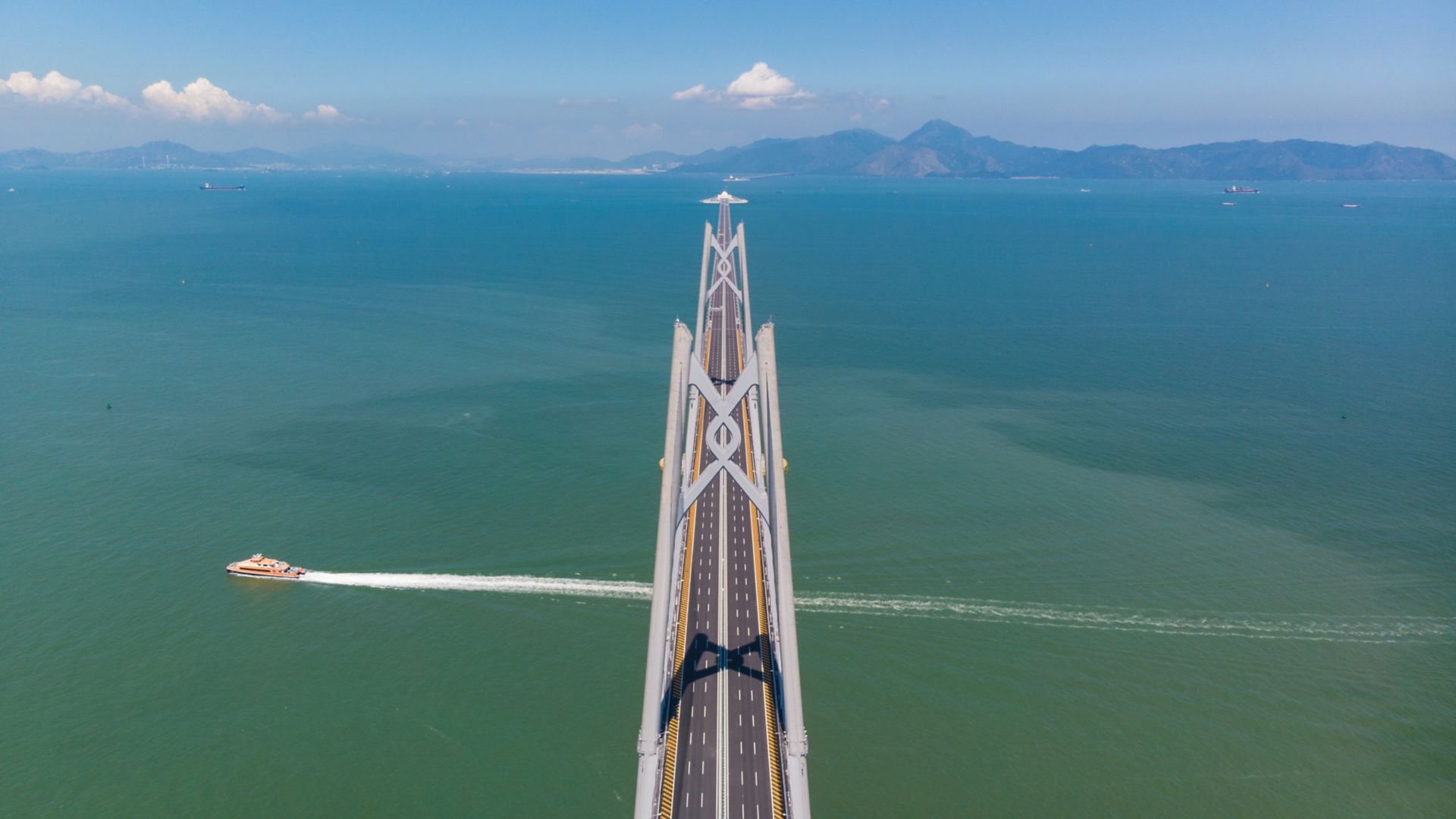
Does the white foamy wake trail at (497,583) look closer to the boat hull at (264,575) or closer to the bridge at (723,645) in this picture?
the boat hull at (264,575)

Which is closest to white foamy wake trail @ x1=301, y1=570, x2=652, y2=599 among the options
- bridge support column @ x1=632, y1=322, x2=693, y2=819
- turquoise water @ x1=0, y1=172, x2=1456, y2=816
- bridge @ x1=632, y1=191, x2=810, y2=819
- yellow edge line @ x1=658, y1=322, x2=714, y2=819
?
turquoise water @ x1=0, y1=172, x2=1456, y2=816

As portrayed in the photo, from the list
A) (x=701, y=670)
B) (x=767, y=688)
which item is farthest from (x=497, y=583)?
(x=767, y=688)

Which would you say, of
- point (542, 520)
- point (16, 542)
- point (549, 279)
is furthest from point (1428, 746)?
point (549, 279)

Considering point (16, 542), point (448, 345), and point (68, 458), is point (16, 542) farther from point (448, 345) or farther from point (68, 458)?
point (448, 345)

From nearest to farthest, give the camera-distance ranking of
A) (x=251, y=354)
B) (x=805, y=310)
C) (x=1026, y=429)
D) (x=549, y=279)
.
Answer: (x=1026, y=429), (x=251, y=354), (x=805, y=310), (x=549, y=279)

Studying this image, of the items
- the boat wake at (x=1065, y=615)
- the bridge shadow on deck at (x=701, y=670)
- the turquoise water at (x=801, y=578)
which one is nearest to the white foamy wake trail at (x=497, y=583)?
the boat wake at (x=1065, y=615)

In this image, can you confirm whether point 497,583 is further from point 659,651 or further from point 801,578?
point 659,651
